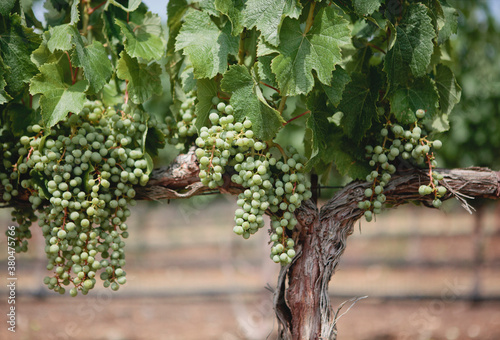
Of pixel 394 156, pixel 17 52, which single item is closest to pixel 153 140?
pixel 17 52

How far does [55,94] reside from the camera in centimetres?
162

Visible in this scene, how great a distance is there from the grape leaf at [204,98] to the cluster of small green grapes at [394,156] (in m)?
0.63

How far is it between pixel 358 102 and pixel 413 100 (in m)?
0.20

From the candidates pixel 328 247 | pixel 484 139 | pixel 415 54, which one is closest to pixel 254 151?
pixel 328 247

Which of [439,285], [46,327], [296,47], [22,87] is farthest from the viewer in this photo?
[439,285]

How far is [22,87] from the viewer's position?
171 cm

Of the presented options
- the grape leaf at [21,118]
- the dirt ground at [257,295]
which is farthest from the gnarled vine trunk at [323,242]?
the dirt ground at [257,295]

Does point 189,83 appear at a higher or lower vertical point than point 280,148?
higher

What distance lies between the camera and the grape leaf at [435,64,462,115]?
5.97 ft

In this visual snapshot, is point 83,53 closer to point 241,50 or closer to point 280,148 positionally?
point 241,50

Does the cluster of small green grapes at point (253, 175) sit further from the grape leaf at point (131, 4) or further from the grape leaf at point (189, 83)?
the grape leaf at point (131, 4)

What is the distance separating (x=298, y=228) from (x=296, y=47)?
2.25 feet

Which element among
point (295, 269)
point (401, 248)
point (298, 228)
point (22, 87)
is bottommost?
point (401, 248)

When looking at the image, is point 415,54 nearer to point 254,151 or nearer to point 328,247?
point 254,151
